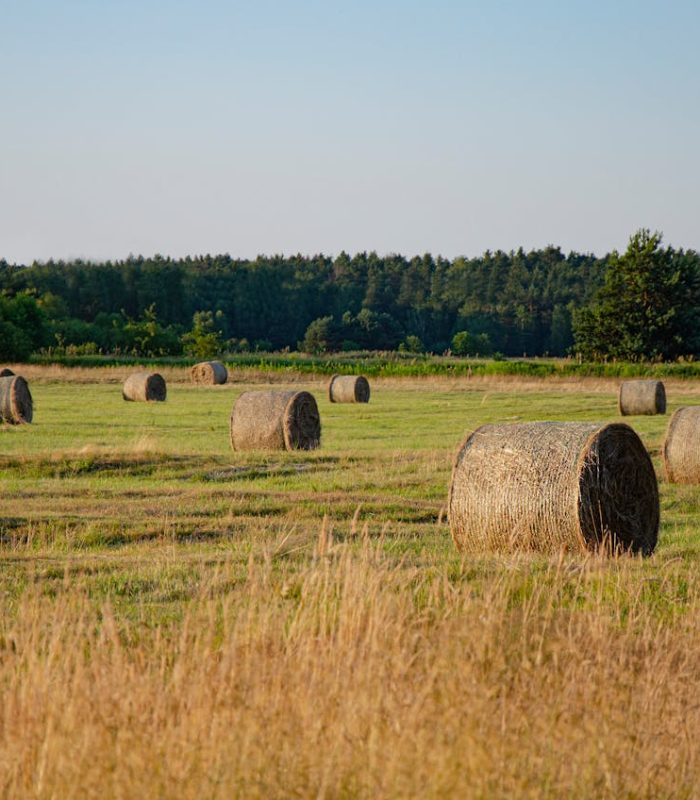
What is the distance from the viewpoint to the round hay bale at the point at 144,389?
42.7 metres

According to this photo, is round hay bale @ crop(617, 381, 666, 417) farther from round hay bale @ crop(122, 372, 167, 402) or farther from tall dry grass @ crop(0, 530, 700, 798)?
tall dry grass @ crop(0, 530, 700, 798)

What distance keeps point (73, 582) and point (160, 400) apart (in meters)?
34.0

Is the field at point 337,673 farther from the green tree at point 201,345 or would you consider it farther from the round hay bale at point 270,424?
the green tree at point 201,345

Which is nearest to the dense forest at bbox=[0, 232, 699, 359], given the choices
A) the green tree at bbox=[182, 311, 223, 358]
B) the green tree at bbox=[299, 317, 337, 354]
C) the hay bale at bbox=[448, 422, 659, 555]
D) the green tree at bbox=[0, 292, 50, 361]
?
the green tree at bbox=[299, 317, 337, 354]

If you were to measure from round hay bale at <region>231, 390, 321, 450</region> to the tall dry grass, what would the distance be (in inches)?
675

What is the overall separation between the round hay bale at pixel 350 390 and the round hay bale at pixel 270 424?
56.5 feet

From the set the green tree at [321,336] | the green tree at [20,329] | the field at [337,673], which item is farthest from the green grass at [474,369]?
the green tree at [321,336]

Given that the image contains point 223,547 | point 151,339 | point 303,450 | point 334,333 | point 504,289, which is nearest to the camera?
point 223,547

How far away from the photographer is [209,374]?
5475cm

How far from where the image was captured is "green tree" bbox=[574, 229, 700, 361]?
7106 cm

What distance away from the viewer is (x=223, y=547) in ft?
38.8

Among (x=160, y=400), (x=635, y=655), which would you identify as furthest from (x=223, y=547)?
(x=160, y=400)

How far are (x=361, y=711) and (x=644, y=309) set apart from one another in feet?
228

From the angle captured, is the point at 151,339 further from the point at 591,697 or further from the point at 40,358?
the point at 591,697
